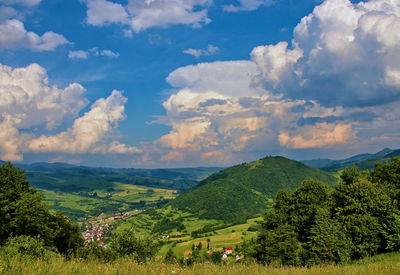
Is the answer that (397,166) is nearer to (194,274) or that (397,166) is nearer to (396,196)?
(396,196)

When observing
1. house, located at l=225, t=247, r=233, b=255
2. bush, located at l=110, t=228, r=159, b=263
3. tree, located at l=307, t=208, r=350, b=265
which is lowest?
house, located at l=225, t=247, r=233, b=255

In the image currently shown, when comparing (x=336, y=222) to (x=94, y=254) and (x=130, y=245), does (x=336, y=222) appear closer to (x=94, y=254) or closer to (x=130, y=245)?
(x=94, y=254)

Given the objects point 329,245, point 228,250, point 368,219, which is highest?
point 368,219

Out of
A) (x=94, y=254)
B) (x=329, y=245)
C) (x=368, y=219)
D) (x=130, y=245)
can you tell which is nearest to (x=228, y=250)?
(x=130, y=245)

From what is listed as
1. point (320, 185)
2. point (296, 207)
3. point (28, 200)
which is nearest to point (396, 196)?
point (320, 185)

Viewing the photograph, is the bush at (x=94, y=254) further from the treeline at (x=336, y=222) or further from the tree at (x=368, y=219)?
the tree at (x=368, y=219)

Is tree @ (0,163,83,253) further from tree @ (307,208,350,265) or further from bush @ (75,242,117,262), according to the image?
tree @ (307,208,350,265)

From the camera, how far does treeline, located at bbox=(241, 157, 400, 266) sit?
31.0m

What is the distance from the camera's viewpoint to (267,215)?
43281mm

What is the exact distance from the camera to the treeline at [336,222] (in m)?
31.0

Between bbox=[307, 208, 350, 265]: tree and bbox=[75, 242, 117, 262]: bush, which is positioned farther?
bbox=[307, 208, 350, 265]: tree

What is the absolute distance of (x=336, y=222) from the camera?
33.9m

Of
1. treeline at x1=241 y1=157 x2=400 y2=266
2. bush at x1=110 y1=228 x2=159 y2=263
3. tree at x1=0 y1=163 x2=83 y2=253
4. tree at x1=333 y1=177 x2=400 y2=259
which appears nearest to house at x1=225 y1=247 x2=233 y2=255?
bush at x1=110 y1=228 x2=159 y2=263

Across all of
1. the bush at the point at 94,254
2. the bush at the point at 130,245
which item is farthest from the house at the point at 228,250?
the bush at the point at 94,254
